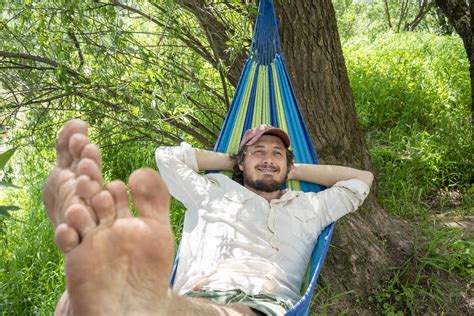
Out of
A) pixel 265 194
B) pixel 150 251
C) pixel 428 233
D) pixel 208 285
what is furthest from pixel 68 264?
pixel 428 233

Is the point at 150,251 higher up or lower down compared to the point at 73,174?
lower down

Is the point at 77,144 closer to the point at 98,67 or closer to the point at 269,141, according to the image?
the point at 269,141

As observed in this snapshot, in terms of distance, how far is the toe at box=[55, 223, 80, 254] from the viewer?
1.19 meters

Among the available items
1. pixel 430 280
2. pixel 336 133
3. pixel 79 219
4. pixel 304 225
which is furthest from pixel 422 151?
pixel 79 219

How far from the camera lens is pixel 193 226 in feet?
7.38

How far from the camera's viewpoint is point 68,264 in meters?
1.20

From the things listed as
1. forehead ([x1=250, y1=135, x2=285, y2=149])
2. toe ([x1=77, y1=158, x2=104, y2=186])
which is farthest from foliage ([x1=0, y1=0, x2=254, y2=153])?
toe ([x1=77, y1=158, x2=104, y2=186])

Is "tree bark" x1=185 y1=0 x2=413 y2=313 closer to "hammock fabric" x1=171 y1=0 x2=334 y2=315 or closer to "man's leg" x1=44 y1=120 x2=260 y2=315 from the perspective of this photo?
"hammock fabric" x1=171 y1=0 x2=334 y2=315

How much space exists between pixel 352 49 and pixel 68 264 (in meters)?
5.29

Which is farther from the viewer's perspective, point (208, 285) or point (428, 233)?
point (428, 233)

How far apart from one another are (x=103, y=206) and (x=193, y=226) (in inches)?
41.2

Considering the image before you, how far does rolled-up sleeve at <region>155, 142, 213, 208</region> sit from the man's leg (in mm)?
945

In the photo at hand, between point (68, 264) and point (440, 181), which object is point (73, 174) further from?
point (440, 181)

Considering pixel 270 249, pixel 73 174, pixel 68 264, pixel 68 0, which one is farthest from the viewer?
pixel 68 0
